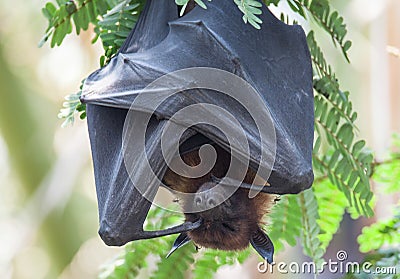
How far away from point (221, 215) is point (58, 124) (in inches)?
139

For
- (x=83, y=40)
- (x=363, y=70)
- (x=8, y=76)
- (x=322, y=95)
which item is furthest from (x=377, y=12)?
(x=322, y=95)

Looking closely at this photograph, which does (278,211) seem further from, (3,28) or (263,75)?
(3,28)

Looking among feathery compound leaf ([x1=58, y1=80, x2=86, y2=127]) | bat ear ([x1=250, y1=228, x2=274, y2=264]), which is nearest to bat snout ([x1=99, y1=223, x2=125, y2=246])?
feathery compound leaf ([x1=58, y1=80, x2=86, y2=127])

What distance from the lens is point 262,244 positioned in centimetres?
182

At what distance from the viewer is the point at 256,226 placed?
1866 millimetres

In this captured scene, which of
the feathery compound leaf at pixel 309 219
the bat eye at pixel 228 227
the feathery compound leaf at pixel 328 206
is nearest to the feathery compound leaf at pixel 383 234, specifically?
Result: the feathery compound leaf at pixel 328 206

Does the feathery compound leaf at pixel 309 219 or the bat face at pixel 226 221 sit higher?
the bat face at pixel 226 221

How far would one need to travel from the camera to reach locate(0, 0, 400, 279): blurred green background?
14.6ft

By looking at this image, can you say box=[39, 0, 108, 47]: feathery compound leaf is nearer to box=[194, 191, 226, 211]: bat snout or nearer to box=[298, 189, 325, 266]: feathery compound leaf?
box=[194, 191, 226, 211]: bat snout

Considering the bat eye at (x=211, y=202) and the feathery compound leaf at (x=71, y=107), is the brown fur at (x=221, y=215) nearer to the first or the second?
the bat eye at (x=211, y=202)

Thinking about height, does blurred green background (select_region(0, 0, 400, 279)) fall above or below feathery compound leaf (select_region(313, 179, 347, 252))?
below

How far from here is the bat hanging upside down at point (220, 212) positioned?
1.70 m

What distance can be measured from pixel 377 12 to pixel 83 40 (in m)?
2.27

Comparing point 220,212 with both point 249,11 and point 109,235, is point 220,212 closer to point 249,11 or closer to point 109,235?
point 109,235
